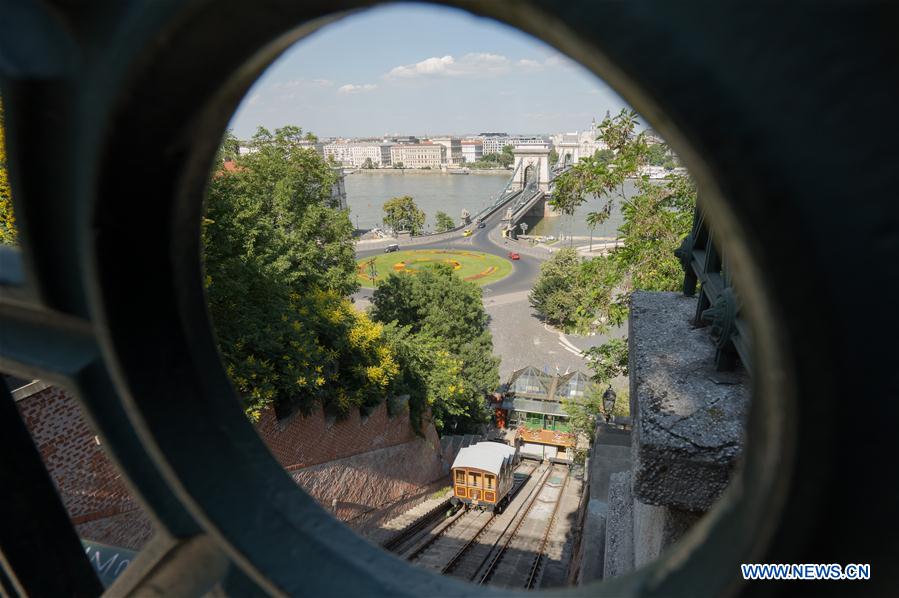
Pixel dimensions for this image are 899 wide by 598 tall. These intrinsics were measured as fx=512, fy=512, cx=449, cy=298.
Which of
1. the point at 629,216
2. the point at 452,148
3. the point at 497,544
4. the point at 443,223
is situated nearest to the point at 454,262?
the point at 443,223

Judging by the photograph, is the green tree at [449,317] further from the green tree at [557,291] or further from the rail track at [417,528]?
the green tree at [557,291]

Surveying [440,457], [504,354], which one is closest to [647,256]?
[440,457]

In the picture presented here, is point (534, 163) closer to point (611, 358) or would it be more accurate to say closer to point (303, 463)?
point (611, 358)

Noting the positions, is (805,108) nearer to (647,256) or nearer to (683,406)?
(683,406)

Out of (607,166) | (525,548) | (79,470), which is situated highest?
(607,166)

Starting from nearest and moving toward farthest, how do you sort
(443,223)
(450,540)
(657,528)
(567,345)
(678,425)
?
(678,425) < (657,528) < (450,540) < (567,345) < (443,223)

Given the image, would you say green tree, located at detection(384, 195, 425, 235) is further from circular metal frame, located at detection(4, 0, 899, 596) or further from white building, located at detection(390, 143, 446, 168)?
white building, located at detection(390, 143, 446, 168)

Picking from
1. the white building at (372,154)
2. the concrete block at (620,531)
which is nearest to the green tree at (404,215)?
the concrete block at (620,531)
